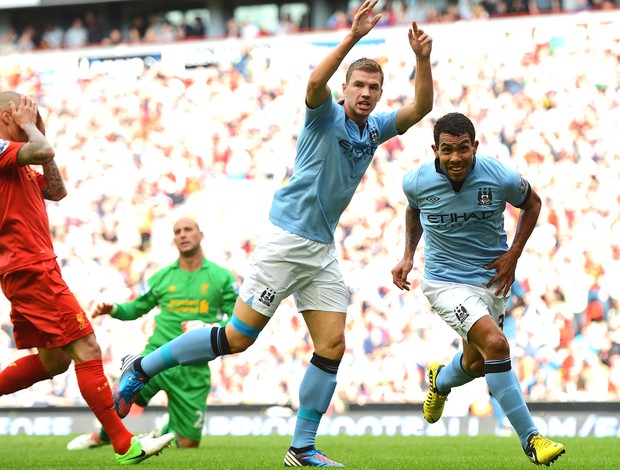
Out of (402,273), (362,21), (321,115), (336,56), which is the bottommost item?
(402,273)

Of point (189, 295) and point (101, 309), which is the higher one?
point (101, 309)

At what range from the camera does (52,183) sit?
677 centimetres

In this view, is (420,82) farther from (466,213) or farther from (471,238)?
(471,238)

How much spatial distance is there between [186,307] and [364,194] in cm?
534

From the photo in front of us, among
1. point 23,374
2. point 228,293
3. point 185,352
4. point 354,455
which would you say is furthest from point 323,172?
point 228,293

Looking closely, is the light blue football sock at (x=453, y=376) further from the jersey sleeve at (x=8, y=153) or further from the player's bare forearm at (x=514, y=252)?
the jersey sleeve at (x=8, y=153)

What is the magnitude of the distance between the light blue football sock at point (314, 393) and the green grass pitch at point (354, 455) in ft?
1.02

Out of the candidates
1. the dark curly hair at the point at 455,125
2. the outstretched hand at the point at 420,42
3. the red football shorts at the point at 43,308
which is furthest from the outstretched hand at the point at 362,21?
the red football shorts at the point at 43,308

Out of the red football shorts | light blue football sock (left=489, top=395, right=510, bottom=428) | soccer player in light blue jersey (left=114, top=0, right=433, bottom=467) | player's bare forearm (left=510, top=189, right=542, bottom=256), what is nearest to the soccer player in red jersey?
the red football shorts

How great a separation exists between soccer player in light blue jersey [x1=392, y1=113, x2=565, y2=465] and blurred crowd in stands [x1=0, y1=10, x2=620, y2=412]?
21.6 ft

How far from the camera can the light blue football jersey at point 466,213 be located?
21.6 ft

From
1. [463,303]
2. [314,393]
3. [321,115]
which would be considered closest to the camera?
[321,115]

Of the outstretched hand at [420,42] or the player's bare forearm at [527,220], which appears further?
the player's bare forearm at [527,220]

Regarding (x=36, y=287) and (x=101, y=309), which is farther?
(x=101, y=309)
